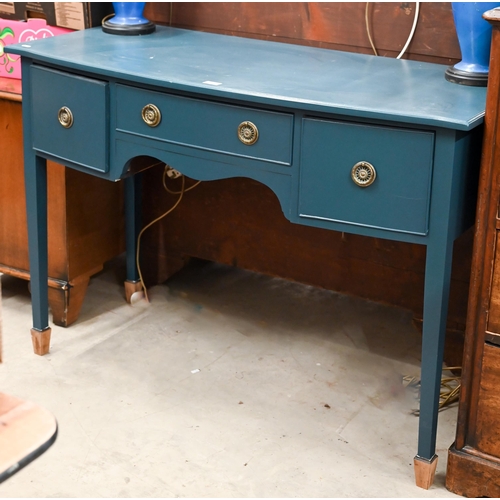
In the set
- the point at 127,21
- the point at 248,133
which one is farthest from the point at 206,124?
the point at 127,21

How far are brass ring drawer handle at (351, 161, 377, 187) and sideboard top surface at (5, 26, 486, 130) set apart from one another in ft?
0.35

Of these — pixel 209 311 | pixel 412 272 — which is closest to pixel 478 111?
pixel 412 272

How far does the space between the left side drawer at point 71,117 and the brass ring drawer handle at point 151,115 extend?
121 millimetres

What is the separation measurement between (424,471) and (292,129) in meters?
0.83

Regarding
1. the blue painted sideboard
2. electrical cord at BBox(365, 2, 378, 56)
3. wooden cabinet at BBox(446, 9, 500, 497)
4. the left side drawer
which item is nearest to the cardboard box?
the blue painted sideboard

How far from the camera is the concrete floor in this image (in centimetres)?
191

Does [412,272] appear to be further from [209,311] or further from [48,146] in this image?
[48,146]

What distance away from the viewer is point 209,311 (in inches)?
106

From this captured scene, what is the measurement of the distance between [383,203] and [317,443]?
675mm

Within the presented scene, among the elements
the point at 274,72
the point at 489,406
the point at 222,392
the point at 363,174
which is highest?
the point at 274,72

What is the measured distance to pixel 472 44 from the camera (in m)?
1.85

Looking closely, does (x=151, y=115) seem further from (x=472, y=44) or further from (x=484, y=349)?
(x=484, y=349)

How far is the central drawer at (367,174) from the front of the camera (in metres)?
1.66

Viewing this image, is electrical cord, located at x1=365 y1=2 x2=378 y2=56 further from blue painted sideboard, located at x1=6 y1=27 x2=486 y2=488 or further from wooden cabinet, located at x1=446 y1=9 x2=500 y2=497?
wooden cabinet, located at x1=446 y1=9 x2=500 y2=497
